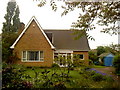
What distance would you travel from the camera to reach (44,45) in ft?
6.59

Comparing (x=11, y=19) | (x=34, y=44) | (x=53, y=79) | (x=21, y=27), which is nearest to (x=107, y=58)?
(x=53, y=79)

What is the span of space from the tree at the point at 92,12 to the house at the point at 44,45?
0.53 feet

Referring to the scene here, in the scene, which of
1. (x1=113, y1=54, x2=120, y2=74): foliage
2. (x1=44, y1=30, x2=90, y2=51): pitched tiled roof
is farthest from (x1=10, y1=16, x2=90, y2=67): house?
(x1=113, y1=54, x2=120, y2=74): foliage

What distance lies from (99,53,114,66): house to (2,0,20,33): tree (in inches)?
40.5

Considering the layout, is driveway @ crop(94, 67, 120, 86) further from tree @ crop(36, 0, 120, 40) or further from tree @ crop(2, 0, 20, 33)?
tree @ crop(2, 0, 20, 33)

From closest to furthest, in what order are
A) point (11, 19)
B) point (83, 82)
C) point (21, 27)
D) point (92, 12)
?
point (11, 19), point (21, 27), point (92, 12), point (83, 82)

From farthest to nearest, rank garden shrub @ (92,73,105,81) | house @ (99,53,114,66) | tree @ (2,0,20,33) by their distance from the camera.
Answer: garden shrub @ (92,73,105,81) → house @ (99,53,114,66) → tree @ (2,0,20,33)

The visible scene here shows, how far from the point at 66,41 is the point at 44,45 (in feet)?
0.90

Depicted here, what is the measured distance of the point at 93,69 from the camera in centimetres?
204

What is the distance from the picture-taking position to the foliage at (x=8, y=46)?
1.83 m

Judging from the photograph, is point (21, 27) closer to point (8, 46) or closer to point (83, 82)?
point (8, 46)

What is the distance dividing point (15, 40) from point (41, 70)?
51 centimetres

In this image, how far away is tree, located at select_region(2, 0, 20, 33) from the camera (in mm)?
1803

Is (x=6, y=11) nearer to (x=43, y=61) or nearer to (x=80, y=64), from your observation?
(x=43, y=61)
